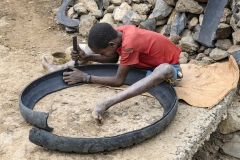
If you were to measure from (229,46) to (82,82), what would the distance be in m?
1.77

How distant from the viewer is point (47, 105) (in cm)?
370

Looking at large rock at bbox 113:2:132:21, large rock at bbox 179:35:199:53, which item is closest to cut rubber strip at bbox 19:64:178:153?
large rock at bbox 179:35:199:53

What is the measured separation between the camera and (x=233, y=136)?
4.06 m

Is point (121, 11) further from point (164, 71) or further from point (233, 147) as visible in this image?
point (233, 147)

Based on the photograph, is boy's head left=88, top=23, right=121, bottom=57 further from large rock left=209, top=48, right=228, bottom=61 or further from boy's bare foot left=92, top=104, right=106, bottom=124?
large rock left=209, top=48, right=228, bottom=61

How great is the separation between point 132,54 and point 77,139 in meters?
1.03

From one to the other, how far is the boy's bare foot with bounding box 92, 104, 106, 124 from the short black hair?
58 cm

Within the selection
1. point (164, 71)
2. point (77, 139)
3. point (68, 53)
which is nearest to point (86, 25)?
point (68, 53)

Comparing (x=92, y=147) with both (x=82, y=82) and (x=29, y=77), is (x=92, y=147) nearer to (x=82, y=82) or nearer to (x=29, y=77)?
(x=82, y=82)

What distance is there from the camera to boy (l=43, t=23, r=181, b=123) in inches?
132

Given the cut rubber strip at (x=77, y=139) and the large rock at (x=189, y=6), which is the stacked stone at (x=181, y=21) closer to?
the large rock at (x=189, y=6)

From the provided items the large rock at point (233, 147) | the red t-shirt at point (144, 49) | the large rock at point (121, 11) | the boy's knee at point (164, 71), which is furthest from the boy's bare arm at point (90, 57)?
the large rock at point (233, 147)

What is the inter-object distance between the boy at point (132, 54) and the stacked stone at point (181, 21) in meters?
0.75

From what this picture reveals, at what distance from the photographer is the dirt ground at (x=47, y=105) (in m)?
3.13
